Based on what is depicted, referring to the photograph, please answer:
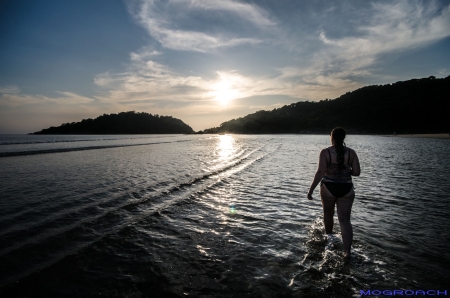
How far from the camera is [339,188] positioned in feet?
15.7

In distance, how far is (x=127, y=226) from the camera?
21.7 feet

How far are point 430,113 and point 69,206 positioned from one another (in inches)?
5678

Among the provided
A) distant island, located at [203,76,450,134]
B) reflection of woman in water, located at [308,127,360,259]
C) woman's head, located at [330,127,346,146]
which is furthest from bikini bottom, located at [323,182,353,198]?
distant island, located at [203,76,450,134]

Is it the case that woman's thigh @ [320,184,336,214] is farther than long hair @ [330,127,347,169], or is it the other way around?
woman's thigh @ [320,184,336,214]

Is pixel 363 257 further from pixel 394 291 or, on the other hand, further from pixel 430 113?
pixel 430 113

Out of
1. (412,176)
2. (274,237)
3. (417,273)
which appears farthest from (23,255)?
(412,176)

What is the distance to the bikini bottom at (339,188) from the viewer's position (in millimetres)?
4742

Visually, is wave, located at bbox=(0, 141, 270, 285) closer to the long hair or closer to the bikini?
the bikini

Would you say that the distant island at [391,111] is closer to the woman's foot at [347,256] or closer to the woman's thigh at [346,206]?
the woman's thigh at [346,206]

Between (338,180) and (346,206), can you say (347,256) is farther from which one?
(338,180)

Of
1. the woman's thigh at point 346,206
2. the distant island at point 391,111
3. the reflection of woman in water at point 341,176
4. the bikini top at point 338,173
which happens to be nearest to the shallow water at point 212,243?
the reflection of woman in water at point 341,176

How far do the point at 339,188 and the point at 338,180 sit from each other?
0.59ft

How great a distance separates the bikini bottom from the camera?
4742mm


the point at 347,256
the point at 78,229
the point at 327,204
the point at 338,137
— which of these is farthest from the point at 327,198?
the point at 78,229
